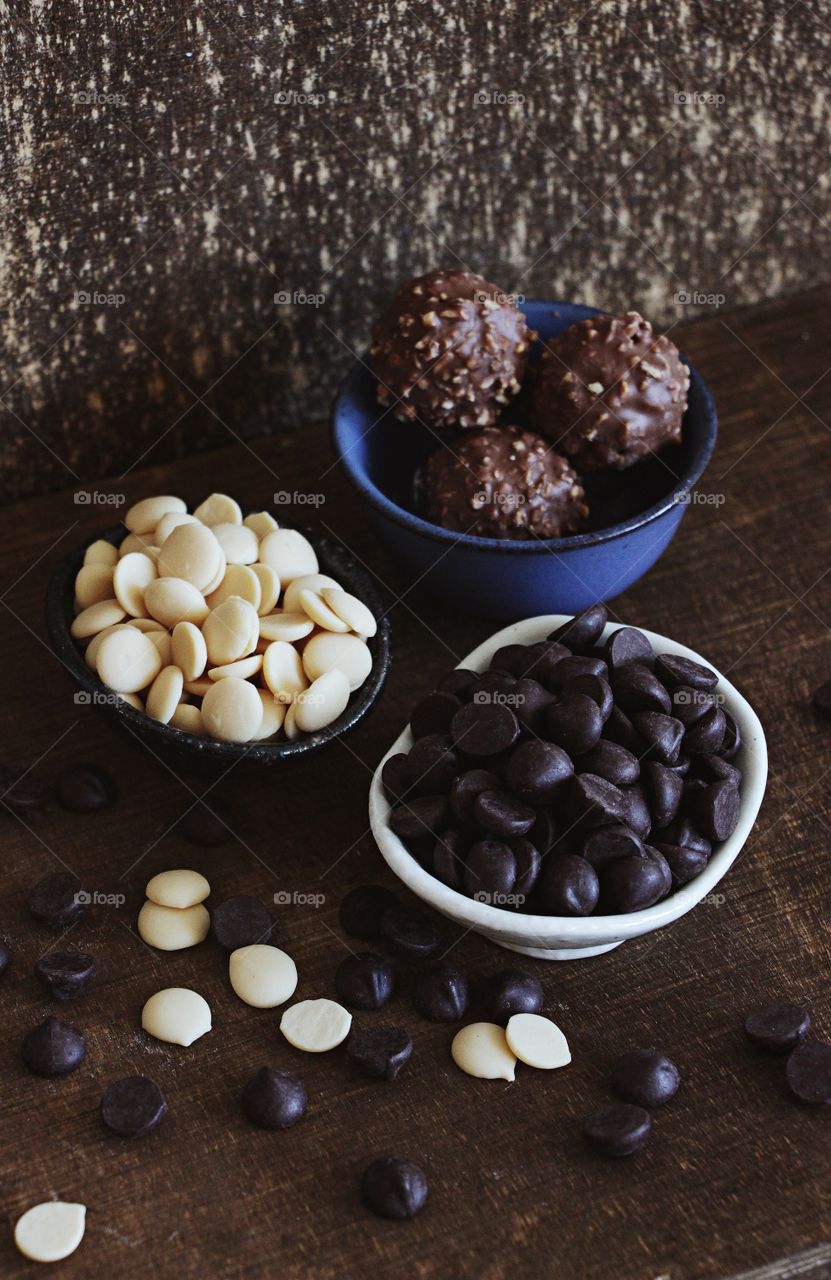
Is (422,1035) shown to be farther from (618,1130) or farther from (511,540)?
(511,540)

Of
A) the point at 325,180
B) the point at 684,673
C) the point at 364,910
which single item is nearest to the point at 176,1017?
the point at 364,910

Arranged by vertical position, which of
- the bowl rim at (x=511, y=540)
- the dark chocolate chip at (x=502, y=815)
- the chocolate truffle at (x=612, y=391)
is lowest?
the dark chocolate chip at (x=502, y=815)

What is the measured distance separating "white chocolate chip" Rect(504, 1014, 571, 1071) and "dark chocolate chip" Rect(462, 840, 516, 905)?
0.11 m

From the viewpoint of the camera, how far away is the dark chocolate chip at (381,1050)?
3.21 ft

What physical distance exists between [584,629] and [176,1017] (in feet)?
1.56

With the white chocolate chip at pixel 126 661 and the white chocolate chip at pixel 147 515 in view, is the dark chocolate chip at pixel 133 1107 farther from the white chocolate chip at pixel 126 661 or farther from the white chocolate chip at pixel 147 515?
the white chocolate chip at pixel 147 515

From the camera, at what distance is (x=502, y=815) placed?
1001mm

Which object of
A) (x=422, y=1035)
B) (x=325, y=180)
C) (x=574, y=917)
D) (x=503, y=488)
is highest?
(x=325, y=180)

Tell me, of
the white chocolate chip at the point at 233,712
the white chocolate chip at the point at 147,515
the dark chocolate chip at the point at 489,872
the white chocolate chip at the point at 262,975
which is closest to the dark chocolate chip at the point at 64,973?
the white chocolate chip at the point at 262,975

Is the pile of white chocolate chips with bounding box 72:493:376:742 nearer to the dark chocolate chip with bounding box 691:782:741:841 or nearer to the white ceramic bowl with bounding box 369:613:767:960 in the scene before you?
the white ceramic bowl with bounding box 369:613:767:960

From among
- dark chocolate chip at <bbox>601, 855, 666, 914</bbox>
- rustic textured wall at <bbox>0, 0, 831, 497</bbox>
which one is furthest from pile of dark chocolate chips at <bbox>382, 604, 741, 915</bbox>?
rustic textured wall at <bbox>0, 0, 831, 497</bbox>

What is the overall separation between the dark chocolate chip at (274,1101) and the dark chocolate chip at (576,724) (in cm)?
34

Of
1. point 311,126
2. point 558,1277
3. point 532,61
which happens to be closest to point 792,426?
point 532,61

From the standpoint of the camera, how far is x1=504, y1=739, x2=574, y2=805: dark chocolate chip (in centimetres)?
101
